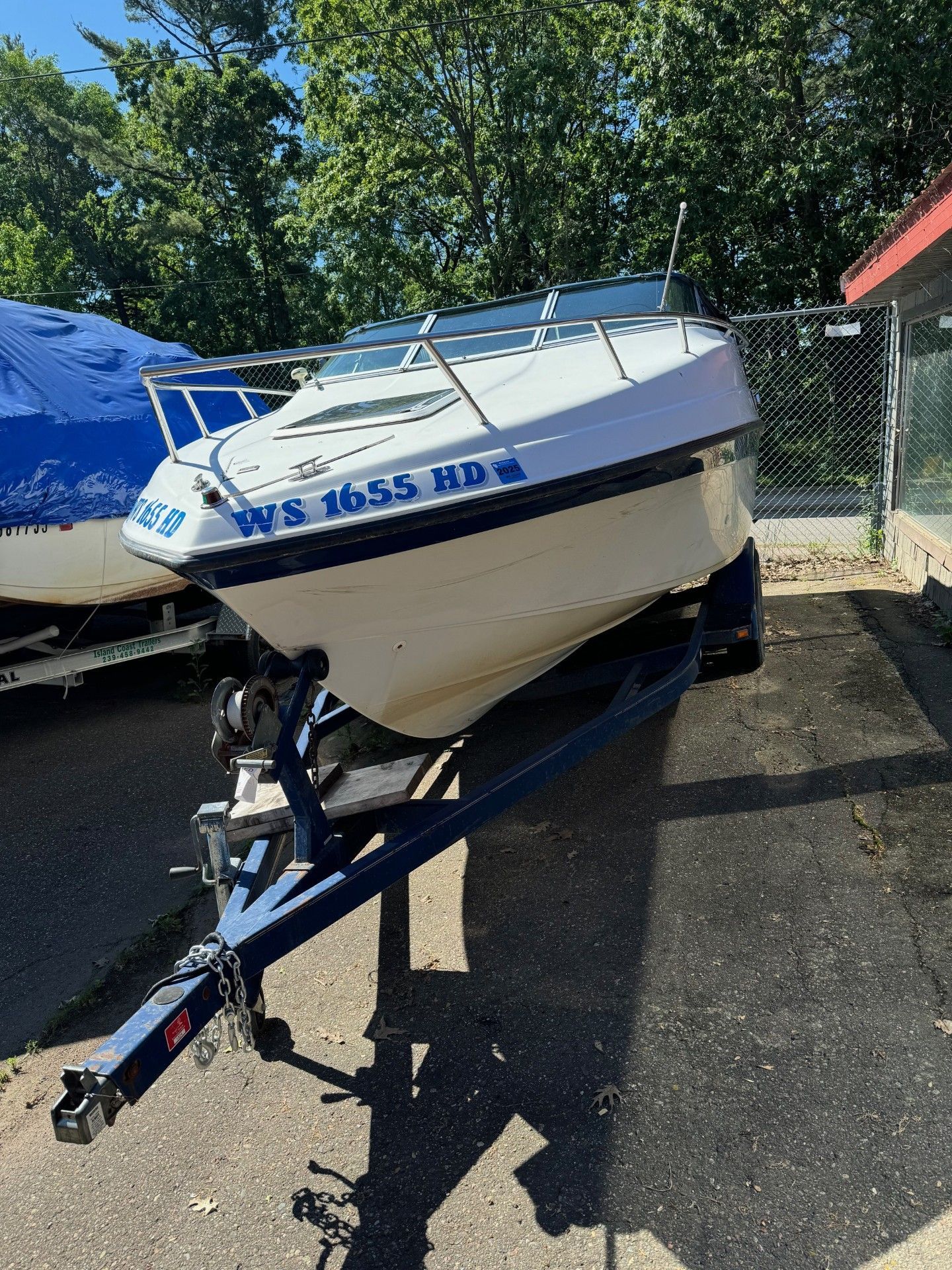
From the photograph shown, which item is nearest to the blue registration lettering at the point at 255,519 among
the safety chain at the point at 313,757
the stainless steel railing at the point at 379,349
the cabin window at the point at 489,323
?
the stainless steel railing at the point at 379,349

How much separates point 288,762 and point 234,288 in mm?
19881

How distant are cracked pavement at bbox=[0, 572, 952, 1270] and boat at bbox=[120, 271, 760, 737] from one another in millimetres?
864

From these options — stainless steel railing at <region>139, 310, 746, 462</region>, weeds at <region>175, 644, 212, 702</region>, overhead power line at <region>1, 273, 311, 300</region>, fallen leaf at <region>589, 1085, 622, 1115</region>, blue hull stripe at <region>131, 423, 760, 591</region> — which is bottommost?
fallen leaf at <region>589, 1085, 622, 1115</region>

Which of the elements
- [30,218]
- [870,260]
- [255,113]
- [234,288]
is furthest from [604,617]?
[30,218]

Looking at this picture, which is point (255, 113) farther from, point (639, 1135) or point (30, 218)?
point (639, 1135)

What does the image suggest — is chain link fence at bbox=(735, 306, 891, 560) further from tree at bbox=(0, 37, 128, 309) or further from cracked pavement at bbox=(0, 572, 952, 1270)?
tree at bbox=(0, 37, 128, 309)

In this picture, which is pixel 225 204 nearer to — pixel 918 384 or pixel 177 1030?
pixel 918 384

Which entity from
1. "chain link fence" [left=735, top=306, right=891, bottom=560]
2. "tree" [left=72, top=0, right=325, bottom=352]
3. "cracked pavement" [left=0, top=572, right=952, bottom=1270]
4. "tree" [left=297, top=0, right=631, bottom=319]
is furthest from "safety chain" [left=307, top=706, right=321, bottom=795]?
"tree" [left=72, top=0, right=325, bottom=352]

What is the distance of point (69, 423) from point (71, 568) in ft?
2.79

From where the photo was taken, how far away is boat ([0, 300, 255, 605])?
4.83 metres

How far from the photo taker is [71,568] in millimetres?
5051

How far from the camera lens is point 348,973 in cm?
301

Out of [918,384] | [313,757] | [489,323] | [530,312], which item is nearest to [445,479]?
[313,757]

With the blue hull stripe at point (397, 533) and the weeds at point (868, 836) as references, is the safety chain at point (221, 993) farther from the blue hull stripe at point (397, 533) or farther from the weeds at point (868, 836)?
the weeds at point (868, 836)
